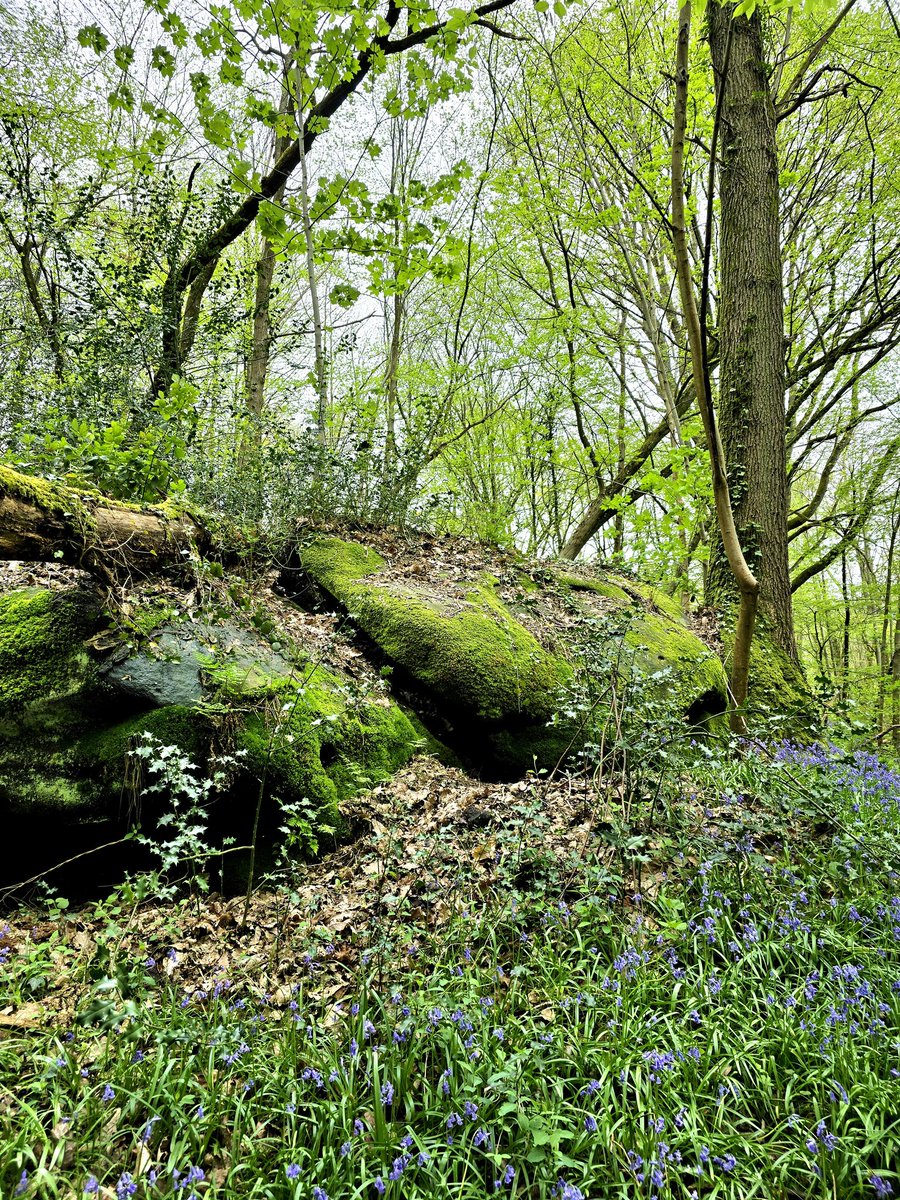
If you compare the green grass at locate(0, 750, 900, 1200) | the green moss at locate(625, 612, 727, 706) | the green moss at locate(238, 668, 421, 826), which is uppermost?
the green moss at locate(625, 612, 727, 706)

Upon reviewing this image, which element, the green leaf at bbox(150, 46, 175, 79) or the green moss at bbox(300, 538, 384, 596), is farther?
the green moss at bbox(300, 538, 384, 596)

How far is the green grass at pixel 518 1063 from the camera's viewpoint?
67.1 inches

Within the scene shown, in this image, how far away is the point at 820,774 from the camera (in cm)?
382

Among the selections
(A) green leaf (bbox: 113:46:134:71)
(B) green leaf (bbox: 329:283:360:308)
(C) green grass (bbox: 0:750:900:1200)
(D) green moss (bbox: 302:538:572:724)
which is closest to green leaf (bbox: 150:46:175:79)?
(A) green leaf (bbox: 113:46:134:71)

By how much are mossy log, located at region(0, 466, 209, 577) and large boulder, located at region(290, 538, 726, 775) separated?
166 cm

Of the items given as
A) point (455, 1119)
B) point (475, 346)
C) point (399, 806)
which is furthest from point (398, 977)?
point (475, 346)

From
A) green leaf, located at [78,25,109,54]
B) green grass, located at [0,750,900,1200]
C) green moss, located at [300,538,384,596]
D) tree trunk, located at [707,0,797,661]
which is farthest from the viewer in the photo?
tree trunk, located at [707,0,797,661]

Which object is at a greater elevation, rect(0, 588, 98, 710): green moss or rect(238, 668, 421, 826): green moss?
rect(0, 588, 98, 710): green moss

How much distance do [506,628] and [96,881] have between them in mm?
3628

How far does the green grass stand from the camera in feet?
5.59

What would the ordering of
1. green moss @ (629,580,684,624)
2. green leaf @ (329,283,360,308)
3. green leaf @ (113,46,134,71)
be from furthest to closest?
1. green moss @ (629,580,684,624)
2. green leaf @ (329,283,360,308)
3. green leaf @ (113,46,134,71)

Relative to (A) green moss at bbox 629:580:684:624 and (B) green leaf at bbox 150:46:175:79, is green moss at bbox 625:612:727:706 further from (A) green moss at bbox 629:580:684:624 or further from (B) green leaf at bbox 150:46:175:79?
(B) green leaf at bbox 150:46:175:79

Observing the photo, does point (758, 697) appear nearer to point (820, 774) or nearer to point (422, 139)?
point (820, 774)

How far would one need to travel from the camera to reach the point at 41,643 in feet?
10.8
